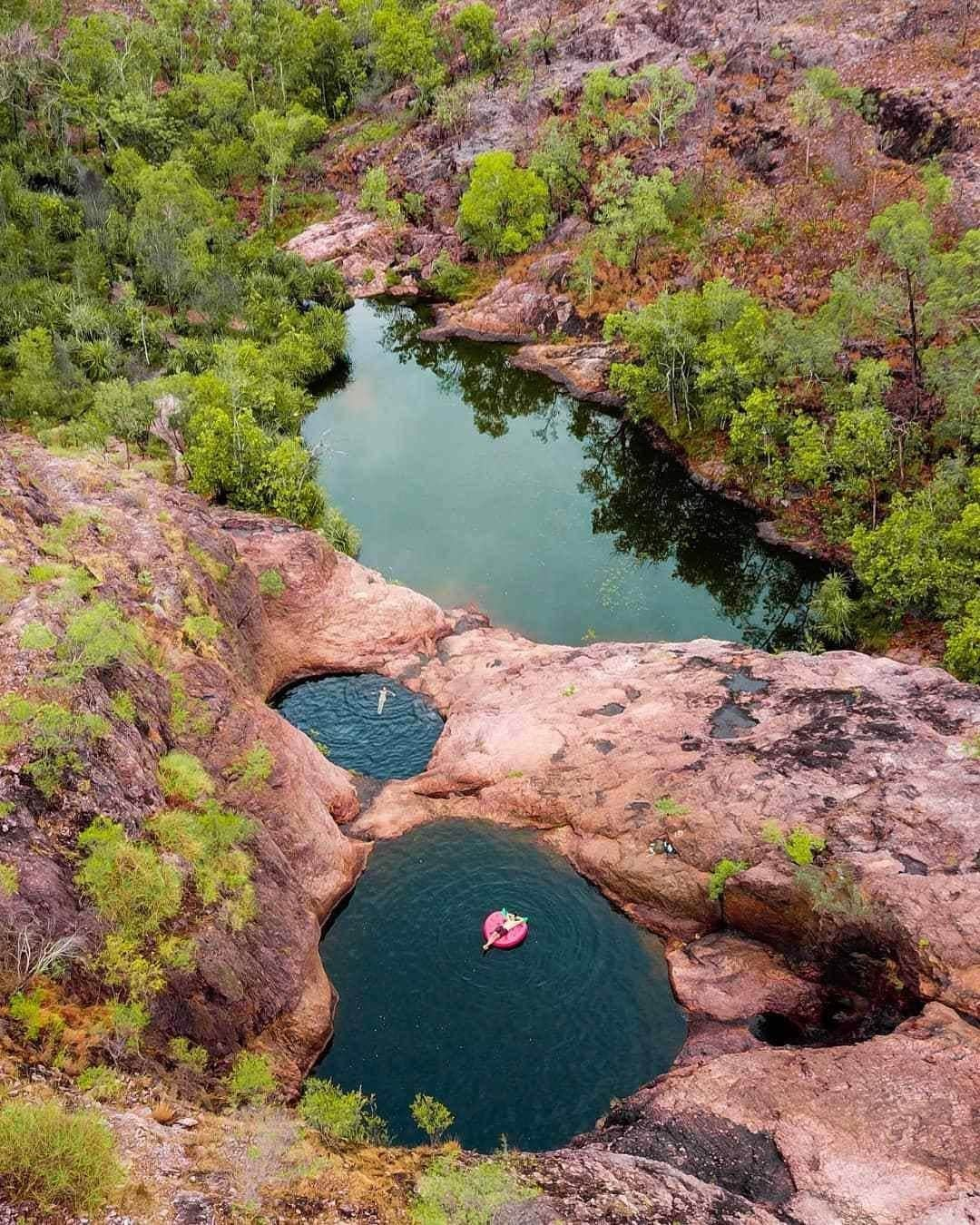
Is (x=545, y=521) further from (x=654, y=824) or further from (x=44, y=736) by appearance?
(x=44, y=736)

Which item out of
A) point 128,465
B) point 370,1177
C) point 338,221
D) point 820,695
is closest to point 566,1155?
point 370,1177

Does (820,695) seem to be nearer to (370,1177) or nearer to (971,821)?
(971,821)

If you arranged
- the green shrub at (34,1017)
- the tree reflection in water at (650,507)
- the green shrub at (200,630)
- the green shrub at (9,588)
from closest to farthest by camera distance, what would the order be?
the green shrub at (34,1017) → the green shrub at (9,588) → the green shrub at (200,630) → the tree reflection in water at (650,507)

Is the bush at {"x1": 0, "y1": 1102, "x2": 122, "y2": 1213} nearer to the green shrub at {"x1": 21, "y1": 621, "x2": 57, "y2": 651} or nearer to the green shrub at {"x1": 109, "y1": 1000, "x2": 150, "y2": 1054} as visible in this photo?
the green shrub at {"x1": 109, "y1": 1000, "x2": 150, "y2": 1054}

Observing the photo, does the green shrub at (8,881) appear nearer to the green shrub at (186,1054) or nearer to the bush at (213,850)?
the bush at (213,850)

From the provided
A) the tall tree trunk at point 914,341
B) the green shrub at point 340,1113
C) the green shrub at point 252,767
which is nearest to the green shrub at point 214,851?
the green shrub at point 252,767

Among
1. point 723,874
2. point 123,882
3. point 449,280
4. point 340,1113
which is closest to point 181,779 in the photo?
point 123,882
